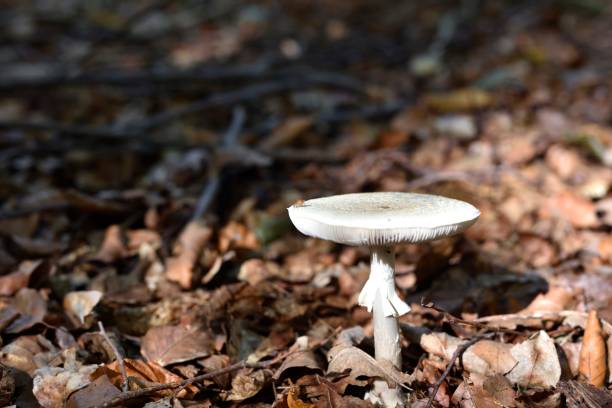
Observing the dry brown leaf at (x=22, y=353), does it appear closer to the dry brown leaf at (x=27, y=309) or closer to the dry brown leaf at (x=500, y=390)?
the dry brown leaf at (x=27, y=309)

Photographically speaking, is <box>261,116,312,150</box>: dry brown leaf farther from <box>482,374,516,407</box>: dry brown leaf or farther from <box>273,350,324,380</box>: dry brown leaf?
<box>482,374,516,407</box>: dry brown leaf

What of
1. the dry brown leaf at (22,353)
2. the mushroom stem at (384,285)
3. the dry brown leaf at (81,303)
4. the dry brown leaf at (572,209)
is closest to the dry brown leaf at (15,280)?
the dry brown leaf at (81,303)

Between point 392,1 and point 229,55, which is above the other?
point 392,1

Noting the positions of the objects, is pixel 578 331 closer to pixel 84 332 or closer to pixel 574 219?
pixel 574 219

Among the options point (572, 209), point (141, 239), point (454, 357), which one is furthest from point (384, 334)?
point (572, 209)

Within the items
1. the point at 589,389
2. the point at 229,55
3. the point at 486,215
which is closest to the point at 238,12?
the point at 229,55

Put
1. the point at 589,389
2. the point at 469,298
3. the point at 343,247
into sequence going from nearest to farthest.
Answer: the point at 589,389, the point at 469,298, the point at 343,247
